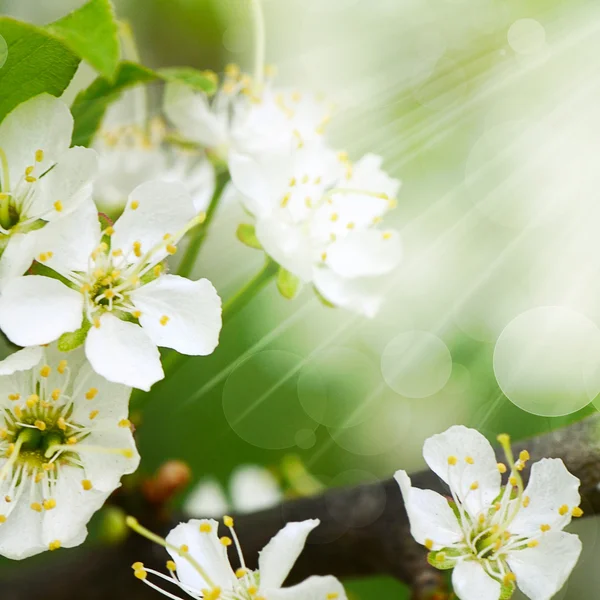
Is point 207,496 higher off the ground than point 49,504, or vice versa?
point 49,504

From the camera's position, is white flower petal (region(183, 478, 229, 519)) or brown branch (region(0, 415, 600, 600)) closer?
brown branch (region(0, 415, 600, 600))

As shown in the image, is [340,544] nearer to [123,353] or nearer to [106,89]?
[123,353]

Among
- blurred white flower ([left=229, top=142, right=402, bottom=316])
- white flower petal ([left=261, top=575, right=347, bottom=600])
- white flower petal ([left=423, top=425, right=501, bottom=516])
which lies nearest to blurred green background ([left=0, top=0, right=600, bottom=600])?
blurred white flower ([left=229, top=142, right=402, bottom=316])

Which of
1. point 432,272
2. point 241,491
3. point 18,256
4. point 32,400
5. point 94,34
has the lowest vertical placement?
point 241,491

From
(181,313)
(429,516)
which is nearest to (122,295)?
(181,313)

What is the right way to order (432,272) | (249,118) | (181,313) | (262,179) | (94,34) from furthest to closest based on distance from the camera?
(432,272)
(249,118)
(262,179)
(181,313)
(94,34)

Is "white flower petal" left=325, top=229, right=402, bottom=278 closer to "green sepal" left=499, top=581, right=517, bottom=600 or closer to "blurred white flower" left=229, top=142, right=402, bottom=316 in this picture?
"blurred white flower" left=229, top=142, right=402, bottom=316
